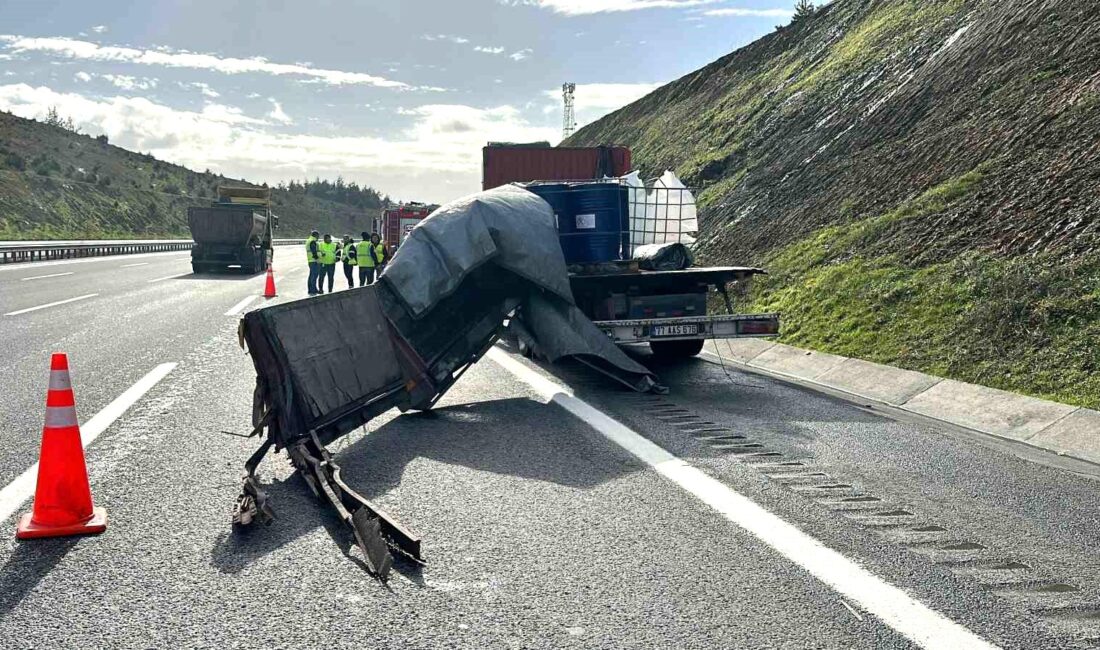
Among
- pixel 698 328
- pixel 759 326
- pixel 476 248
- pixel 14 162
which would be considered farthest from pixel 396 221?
pixel 14 162

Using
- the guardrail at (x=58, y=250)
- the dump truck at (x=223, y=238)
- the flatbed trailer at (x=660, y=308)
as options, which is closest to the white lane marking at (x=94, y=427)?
the flatbed trailer at (x=660, y=308)

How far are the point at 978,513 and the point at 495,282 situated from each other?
17.8 feet

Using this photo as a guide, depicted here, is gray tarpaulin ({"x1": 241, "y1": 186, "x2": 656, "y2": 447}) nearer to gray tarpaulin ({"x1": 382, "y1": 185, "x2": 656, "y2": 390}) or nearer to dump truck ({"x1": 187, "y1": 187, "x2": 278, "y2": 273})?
gray tarpaulin ({"x1": 382, "y1": 185, "x2": 656, "y2": 390})

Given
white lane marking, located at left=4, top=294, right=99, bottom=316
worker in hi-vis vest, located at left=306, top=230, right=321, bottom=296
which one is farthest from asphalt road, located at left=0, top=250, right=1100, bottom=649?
worker in hi-vis vest, located at left=306, top=230, right=321, bottom=296

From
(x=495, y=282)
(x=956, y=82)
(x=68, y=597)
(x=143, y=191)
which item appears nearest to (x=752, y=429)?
(x=495, y=282)

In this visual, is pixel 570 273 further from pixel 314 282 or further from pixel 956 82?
pixel 314 282

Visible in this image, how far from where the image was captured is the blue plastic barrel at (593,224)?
11.8 m

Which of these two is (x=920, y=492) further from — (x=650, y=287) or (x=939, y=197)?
(x=939, y=197)

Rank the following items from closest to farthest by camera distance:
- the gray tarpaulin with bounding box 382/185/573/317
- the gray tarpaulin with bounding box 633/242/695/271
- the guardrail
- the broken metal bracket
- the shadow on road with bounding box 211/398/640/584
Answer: the broken metal bracket
the shadow on road with bounding box 211/398/640/584
the gray tarpaulin with bounding box 382/185/573/317
the gray tarpaulin with bounding box 633/242/695/271
the guardrail

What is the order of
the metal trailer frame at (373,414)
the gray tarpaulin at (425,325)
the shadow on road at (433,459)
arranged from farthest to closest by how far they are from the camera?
the gray tarpaulin at (425,325) → the shadow on road at (433,459) → the metal trailer frame at (373,414)

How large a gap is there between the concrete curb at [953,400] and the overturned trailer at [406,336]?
2.48m

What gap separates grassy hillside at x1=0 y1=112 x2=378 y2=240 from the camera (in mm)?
69875

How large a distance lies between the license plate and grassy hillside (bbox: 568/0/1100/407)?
241cm

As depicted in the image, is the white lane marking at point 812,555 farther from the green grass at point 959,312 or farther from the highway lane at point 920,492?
the green grass at point 959,312
